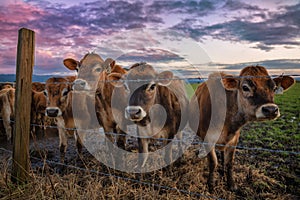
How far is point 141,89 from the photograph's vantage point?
4.11 meters

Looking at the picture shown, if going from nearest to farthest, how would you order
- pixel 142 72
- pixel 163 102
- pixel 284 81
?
pixel 284 81 → pixel 142 72 → pixel 163 102

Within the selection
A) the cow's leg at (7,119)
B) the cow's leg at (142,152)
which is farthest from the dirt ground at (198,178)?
the cow's leg at (7,119)

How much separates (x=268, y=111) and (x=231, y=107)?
2.33ft

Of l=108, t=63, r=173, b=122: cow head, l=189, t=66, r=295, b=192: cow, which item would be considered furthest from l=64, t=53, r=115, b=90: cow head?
l=189, t=66, r=295, b=192: cow

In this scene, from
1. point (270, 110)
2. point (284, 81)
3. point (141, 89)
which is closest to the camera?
point (270, 110)

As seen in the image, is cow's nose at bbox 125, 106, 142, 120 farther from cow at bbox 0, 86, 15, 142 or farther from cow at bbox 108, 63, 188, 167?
cow at bbox 0, 86, 15, 142

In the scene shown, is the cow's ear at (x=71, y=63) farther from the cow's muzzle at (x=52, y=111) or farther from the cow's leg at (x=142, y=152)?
the cow's leg at (x=142, y=152)

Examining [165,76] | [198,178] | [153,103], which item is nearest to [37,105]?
[153,103]

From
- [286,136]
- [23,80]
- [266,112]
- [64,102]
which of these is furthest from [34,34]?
[286,136]

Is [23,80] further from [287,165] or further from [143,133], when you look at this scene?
[287,165]

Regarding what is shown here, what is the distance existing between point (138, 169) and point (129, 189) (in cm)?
149

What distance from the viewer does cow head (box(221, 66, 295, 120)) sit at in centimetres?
308

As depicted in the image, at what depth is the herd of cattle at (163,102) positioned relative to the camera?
11.0ft

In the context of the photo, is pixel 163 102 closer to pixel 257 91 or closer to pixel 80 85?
pixel 80 85
